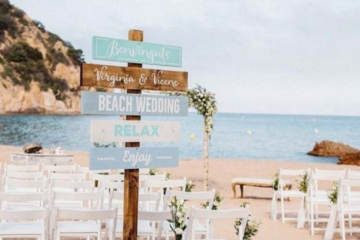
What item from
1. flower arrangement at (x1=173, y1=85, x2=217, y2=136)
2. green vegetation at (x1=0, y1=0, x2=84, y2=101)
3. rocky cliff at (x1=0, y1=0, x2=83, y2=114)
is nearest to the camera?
flower arrangement at (x1=173, y1=85, x2=217, y2=136)

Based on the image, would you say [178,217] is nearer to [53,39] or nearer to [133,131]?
[133,131]

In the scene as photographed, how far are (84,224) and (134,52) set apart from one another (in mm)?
1938

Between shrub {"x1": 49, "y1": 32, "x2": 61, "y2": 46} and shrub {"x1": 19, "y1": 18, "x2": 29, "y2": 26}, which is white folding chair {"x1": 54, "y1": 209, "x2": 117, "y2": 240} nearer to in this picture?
shrub {"x1": 19, "y1": 18, "x2": 29, "y2": 26}

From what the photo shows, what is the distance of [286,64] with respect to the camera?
255ft

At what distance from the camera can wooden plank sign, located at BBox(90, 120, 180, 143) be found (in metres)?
5.37

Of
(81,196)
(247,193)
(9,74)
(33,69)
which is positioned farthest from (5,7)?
(81,196)

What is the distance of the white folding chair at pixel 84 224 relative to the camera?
5395 mm

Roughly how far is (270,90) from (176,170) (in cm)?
5903

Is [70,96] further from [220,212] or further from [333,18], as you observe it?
[220,212]

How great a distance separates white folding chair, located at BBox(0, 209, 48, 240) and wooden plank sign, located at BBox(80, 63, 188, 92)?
1282 mm

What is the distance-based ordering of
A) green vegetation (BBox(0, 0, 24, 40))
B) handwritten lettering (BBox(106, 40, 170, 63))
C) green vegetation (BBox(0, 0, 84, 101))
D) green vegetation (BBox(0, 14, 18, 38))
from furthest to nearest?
green vegetation (BBox(0, 0, 24, 40)) < green vegetation (BBox(0, 14, 18, 38)) < green vegetation (BBox(0, 0, 84, 101)) < handwritten lettering (BBox(106, 40, 170, 63))

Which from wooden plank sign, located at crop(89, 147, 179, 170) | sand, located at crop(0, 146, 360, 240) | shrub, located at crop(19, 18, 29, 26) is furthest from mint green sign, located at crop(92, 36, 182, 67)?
shrub, located at crop(19, 18, 29, 26)

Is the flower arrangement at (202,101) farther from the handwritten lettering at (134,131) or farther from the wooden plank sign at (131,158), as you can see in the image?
the handwritten lettering at (134,131)

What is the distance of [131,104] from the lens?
218 inches
